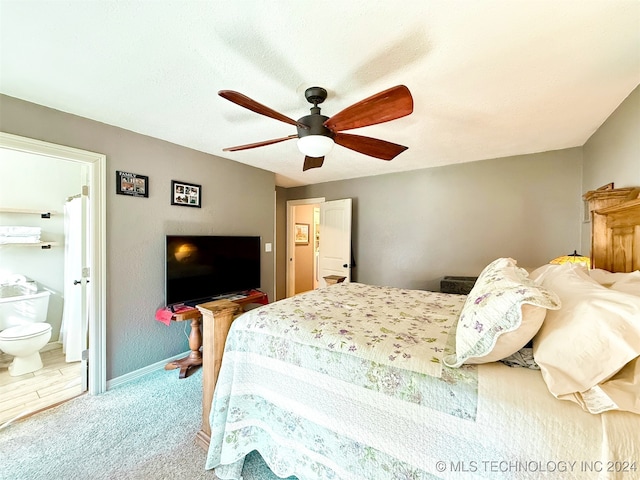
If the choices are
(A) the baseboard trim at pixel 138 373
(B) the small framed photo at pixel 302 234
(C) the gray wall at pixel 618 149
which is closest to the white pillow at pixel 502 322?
(C) the gray wall at pixel 618 149

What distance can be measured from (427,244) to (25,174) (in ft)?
16.3

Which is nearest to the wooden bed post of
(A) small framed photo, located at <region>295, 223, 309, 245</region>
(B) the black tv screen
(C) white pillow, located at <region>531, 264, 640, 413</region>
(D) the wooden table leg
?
(D) the wooden table leg

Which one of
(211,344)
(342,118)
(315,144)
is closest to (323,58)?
(342,118)

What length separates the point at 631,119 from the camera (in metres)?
1.76

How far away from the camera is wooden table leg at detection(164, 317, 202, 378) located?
8.64ft

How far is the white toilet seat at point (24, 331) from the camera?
7.85ft

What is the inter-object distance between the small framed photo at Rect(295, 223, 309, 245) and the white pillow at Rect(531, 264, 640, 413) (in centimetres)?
490

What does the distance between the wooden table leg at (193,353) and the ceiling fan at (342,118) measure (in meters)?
2.05

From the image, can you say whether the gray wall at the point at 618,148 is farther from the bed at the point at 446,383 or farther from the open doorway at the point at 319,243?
the open doorway at the point at 319,243

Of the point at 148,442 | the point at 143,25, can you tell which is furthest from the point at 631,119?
the point at 148,442

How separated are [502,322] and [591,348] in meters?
0.25

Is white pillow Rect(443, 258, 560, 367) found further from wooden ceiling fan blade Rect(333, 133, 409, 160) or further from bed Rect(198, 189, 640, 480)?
wooden ceiling fan blade Rect(333, 133, 409, 160)

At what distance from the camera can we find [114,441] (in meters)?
1.73

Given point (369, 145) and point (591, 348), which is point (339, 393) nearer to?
point (591, 348)
